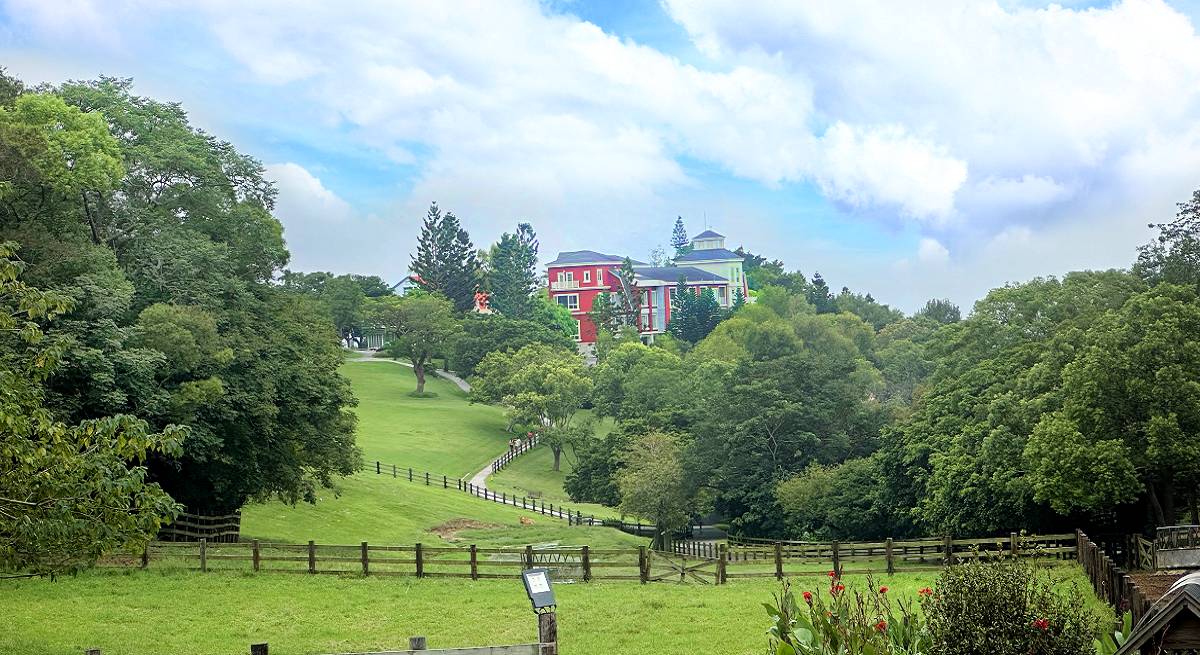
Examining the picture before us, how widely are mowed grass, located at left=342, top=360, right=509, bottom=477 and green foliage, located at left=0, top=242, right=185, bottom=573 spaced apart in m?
52.4

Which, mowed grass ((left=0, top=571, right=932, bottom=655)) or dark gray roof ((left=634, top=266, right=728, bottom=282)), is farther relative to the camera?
dark gray roof ((left=634, top=266, right=728, bottom=282))

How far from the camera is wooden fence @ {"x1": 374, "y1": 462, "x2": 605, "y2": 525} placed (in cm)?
5586

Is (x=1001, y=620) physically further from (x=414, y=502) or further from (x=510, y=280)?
(x=510, y=280)

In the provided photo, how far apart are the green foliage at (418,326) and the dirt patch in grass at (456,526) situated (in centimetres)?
5249

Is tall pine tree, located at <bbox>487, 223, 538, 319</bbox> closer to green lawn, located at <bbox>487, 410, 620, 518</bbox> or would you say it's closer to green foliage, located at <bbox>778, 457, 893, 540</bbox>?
green lawn, located at <bbox>487, 410, 620, 518</bbox>

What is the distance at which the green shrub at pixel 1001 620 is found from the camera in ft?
40.2

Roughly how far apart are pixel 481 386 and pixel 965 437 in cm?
5310

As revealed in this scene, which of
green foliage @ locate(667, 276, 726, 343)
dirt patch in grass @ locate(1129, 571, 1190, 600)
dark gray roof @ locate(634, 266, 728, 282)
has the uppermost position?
dark gray roof @ locate(634, 266, 728, 282)

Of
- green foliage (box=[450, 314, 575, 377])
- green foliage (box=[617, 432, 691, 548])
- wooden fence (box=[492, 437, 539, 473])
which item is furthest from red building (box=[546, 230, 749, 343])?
green foliage (box=[617, 432, 691, 548])

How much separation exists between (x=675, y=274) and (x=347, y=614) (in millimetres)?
119139

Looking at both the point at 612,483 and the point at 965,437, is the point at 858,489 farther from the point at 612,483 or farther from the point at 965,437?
the point at 612,483

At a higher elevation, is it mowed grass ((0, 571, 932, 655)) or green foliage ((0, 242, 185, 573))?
green foliage ((0, 242, 185, 573))

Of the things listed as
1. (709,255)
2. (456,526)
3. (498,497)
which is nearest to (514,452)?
(498,497)

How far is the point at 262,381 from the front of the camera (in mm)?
34125
